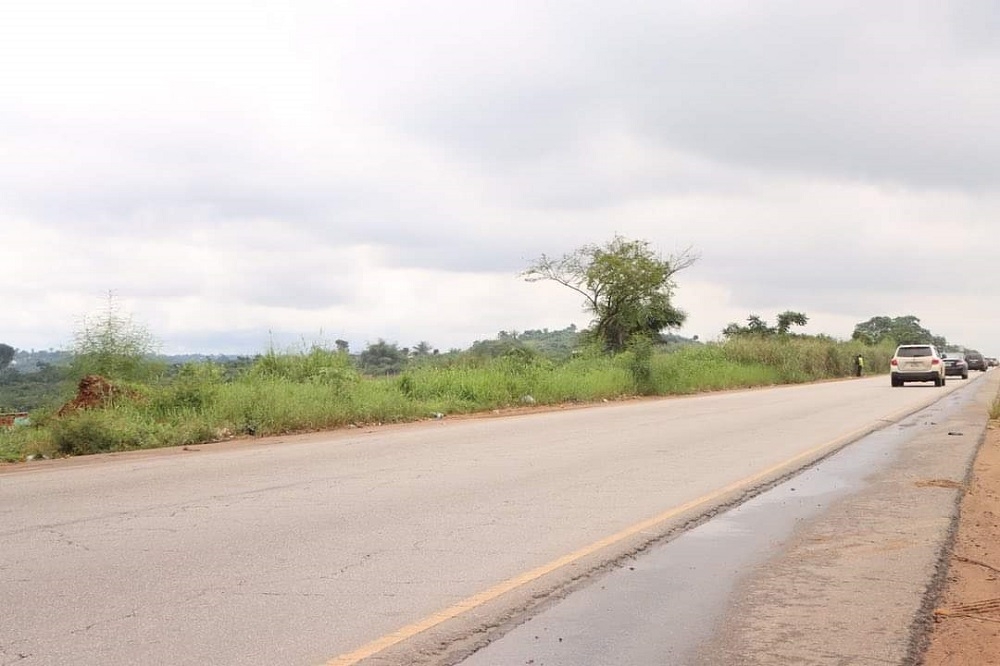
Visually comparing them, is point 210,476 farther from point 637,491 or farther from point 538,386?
point 538,386

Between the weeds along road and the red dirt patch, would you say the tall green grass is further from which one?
the weeds along road

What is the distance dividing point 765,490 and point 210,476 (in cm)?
672

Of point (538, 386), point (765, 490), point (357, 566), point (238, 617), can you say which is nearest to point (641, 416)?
point (538, 386)

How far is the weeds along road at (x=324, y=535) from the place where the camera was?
539cm

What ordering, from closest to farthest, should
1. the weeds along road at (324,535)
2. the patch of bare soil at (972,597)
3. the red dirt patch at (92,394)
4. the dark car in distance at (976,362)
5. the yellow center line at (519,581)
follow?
the yellow center line at (519,581)
the patch of bare soil at (972,597)
the weeds along road at (324,535)
the red dirt patch at (92,394)
the dark car in distance at (976,362)

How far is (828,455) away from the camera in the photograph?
1429 centimetres

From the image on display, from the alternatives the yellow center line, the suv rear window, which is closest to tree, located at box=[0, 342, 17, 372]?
the yellow center line

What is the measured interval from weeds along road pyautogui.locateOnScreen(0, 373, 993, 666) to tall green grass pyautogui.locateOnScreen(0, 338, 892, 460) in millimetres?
1615

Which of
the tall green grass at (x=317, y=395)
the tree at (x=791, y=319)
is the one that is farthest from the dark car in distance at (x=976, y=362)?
the tall green grass at (x=317, y=395)

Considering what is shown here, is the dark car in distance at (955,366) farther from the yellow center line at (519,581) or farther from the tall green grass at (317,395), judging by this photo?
the yellow center line at (519,581)

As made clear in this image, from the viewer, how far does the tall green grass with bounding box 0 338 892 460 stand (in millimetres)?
16188

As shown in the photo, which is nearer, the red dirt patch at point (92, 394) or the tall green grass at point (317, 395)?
the tall green grass at point (317, 395)

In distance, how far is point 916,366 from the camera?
132 ft

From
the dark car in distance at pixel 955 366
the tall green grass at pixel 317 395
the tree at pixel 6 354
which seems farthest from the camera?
Result: the dark car in distance at pixel 955 366
